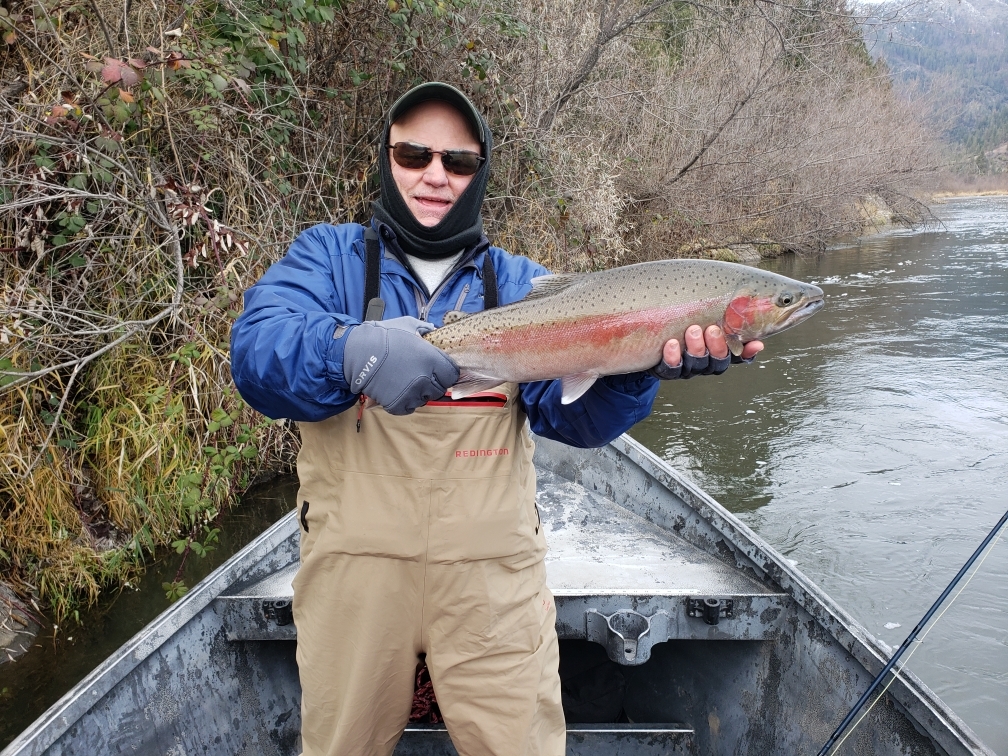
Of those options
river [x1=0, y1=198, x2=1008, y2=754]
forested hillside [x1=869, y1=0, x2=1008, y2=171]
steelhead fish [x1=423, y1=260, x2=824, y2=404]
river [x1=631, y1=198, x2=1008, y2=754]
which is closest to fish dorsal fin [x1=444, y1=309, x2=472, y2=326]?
steelhead fish [x1=423, y1=260, x2=824, y2=404]

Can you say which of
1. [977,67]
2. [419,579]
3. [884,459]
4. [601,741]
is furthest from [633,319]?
[977,67]

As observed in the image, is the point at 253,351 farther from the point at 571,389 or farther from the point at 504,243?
the point at 504,243

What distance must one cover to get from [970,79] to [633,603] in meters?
191

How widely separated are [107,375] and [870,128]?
2015cm

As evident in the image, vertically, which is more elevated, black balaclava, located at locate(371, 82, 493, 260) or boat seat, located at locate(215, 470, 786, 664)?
black balaclava, located at locate(371, 82, 493, 260)

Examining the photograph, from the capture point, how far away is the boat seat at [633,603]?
3.11 metres

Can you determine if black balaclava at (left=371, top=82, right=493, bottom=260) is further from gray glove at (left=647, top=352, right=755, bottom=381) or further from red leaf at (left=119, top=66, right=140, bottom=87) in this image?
red leaf at (left=119, top=66, right=140, bottom=87)

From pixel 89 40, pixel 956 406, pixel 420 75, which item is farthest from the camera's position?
pixel 956 406

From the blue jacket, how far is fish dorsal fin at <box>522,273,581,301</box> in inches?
4.1

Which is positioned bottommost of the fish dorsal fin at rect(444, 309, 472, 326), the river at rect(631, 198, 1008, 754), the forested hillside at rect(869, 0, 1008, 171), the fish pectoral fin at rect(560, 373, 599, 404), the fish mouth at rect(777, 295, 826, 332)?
the river at rect(631, 198, 1008, 754)

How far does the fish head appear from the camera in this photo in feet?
7.80

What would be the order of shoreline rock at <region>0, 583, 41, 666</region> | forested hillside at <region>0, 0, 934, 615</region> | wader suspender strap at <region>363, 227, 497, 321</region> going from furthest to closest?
forested hillside at <region>0, 0, 934, 615</region> < shoreline rock at <region>0, 583, 41, 666</region> < wader suspender strap at <region>363, 227, 497, 321</region>

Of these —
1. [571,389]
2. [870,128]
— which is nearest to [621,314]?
[571,389]

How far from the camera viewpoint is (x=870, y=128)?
19422 mm
